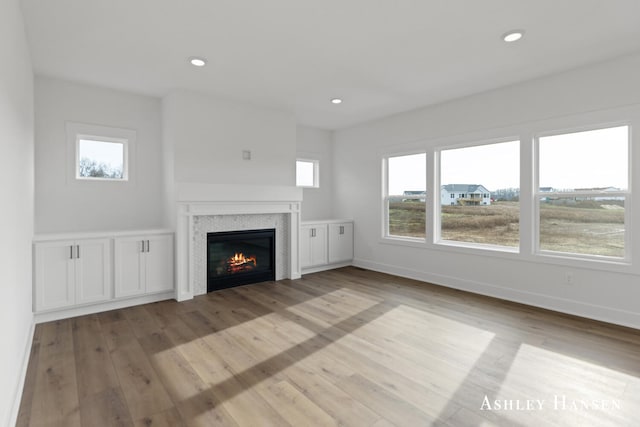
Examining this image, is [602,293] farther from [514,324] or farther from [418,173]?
[418,173]

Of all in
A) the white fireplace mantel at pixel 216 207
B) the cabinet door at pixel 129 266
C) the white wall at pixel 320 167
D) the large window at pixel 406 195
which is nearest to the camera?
the cabinet door at pixel 129 266

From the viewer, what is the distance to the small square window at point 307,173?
21.0 ft

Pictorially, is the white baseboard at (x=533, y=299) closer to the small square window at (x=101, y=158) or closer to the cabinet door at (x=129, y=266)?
the cabinet door at (x=129, y=266)

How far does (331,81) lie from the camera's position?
13.3 feet

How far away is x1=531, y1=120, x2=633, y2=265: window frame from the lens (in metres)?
3.31

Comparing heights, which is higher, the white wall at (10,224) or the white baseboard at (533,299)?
the white wall at (10,224)

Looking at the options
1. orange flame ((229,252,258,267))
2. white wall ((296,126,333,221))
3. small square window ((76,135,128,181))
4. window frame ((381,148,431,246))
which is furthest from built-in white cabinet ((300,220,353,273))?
small square window ((76,135,128,181))

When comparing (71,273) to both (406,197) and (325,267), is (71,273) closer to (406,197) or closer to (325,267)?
(325,267)

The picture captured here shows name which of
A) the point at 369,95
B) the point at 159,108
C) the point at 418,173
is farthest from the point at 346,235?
the point at 159,108

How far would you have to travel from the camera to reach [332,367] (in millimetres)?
2494

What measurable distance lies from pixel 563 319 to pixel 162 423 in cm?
379

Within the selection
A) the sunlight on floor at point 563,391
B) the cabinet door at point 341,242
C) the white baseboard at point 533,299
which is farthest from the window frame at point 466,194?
the sunlight on floor at point 563,391

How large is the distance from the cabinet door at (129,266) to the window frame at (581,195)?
473cm

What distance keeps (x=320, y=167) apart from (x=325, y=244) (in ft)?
5.26
